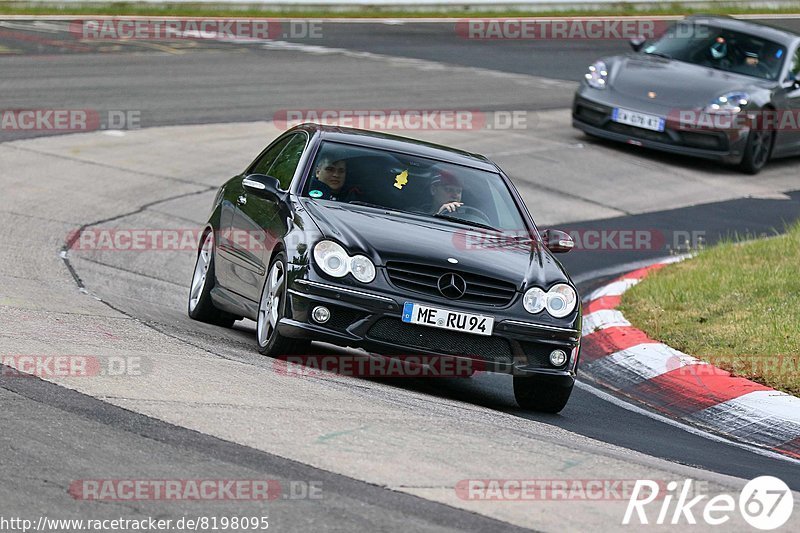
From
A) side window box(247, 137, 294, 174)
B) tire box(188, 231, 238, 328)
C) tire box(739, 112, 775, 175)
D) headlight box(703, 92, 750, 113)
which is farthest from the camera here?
tire box(739, 112, 775, 175)

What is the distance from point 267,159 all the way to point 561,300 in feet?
9.35

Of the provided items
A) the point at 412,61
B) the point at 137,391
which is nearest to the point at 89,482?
the point at 137,391

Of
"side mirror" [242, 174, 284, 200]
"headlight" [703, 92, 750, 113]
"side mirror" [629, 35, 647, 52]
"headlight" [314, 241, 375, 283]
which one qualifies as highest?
"side mirror" [242, 174, 284, 200]

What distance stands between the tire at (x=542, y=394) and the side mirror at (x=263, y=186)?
1.91 metres

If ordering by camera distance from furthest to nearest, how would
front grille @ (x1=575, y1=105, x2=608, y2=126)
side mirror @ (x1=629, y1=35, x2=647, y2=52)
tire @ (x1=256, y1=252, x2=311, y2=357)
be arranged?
side mirror @ (x1=629, y1=35, x2=647, y2=52) → front grille @ (x1=575, y1=105, x2=608, y2=126) → tire @ (x1=256, y1=252, x2=311, y2=357)

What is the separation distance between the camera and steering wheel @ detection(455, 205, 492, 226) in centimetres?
927

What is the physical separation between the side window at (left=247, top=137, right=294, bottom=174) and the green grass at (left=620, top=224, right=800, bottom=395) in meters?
2.84

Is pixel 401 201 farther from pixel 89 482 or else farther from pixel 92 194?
pixel 92 194

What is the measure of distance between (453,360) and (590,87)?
37.2 ft

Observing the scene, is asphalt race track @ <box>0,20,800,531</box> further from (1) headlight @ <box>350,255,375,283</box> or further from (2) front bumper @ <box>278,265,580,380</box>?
(1) headlight @ <box>350,255,375,283</box>

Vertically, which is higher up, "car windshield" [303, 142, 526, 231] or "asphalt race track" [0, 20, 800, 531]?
"car windshield" [303, 142, 526, 231]

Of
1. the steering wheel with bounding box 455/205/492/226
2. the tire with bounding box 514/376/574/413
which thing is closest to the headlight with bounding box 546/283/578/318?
the tire with bounding box 514/376/574/413

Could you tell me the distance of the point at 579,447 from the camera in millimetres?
6836

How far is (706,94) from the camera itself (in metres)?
18.2
